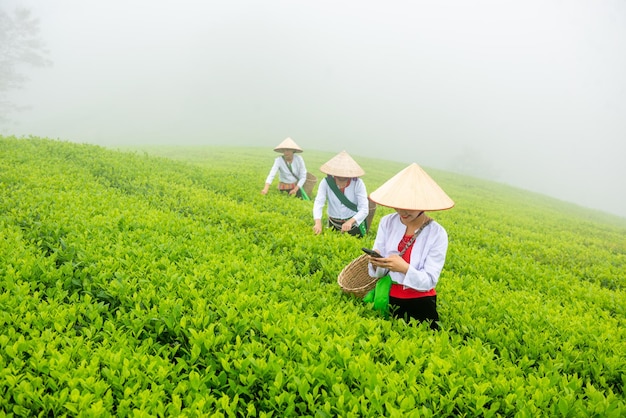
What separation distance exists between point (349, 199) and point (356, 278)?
8.50 ft

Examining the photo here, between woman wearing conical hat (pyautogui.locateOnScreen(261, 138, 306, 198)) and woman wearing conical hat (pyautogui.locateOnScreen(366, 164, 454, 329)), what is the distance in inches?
229

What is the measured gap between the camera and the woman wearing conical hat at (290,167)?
32.5 ft

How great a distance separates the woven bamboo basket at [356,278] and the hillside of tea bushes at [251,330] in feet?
0.72

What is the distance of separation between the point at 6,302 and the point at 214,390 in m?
2.33

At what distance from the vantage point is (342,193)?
7133mm

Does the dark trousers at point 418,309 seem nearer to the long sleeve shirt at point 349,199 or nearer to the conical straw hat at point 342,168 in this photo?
the long sleeve shirt at point 349,199

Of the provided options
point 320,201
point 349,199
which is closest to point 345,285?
point 320,201

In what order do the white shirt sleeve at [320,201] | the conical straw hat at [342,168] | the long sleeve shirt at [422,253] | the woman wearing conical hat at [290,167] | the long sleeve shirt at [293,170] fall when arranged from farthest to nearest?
the long sleeve shirt at [293,170], the woman wearing conical hat at [290,167], the conical straw hat at [342,168], the white shirt sleeve at [320,201], the long sleeve shirt at [422,253]

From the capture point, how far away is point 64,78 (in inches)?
4257

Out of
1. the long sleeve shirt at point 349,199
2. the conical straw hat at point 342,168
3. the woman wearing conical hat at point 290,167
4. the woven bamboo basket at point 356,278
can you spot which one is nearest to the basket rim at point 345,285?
the woven bamboo basket at point 356,278

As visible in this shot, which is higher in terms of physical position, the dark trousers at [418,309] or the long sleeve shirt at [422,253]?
the long sleeve shirt at [422,253]

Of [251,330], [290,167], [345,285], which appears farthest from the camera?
[290,167]

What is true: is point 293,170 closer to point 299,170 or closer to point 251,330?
point 299,170

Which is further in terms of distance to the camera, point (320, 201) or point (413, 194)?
point (320, 201)
